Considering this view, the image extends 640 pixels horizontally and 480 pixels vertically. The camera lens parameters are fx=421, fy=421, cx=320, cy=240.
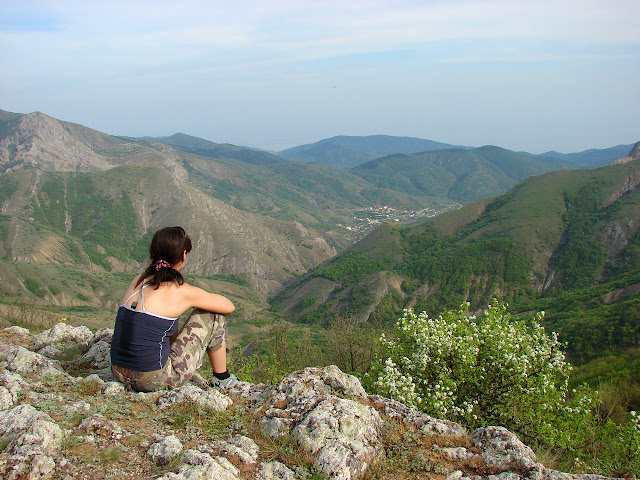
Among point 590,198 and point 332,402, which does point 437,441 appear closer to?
point 332,402

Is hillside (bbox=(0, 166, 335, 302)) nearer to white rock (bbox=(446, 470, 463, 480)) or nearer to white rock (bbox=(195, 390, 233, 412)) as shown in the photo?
white rock (bbox=(195, 390, 233, 412))

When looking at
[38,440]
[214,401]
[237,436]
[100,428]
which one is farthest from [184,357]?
[38,440]

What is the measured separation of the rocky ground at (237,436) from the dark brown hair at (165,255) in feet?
6.38

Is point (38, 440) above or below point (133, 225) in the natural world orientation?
above

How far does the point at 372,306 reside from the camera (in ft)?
341

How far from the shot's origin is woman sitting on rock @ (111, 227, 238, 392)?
22.8ft

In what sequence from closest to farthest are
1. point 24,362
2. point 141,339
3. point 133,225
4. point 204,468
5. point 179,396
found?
point 204,468 < point 141,339 < point 179,396 < point 24,362 < point 133,225

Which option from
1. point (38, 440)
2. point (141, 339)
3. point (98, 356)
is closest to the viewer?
point (38, 440)

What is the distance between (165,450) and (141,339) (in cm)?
200

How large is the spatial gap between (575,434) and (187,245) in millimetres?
10276

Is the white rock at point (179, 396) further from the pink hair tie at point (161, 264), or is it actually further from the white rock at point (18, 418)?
the pink hair tie at point (161, 264)

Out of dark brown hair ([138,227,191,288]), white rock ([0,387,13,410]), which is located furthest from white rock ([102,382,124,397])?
dark brown hair ([138,227,191,288])

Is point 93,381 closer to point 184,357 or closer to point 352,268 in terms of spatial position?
point 184,357

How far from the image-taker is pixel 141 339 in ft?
22.6
